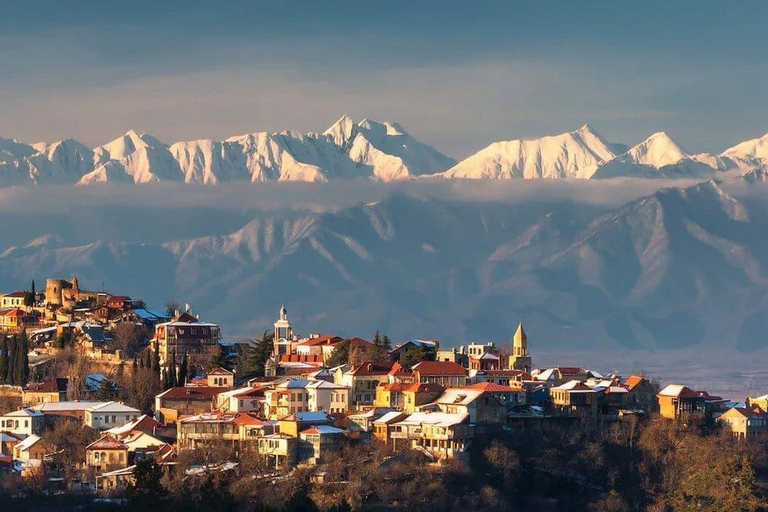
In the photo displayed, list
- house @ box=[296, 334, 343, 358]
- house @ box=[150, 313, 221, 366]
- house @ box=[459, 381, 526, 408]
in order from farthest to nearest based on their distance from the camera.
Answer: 1. house @ box=[296, 334, 343, 358]
2. house @ box=[150, 313, 221, 366]
3. house @ box=[459, 381, 526, 408]

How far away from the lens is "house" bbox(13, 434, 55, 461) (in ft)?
343

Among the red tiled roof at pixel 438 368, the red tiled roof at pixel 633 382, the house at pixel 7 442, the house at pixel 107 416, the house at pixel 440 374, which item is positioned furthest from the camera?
the red tiled roof at pixel 633 382

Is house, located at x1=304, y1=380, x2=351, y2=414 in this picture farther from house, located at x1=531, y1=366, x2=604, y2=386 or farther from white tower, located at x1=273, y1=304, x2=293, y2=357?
white tower, located at x1=273, y1=304, x2=293, y2=357

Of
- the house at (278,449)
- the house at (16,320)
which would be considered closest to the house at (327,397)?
A: the house at (278,449)

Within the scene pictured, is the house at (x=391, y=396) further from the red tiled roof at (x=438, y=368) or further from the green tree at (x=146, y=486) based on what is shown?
the green tree at (x=146, y=486)

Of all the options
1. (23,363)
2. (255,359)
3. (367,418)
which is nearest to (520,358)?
(255,359)

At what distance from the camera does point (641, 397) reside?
11388cm

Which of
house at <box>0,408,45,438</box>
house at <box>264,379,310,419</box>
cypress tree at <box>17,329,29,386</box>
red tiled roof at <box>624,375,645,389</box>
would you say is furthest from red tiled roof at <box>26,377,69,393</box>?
red tiled roof at <box>624,375,645,389</box>

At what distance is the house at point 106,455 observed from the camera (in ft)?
334

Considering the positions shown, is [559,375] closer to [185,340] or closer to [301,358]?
[301,358]

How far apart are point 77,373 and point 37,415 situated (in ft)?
38.4

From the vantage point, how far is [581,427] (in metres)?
108

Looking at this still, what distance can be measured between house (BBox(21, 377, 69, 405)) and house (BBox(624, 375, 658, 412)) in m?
28.8

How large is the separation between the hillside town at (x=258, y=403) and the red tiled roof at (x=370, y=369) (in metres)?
0.09
